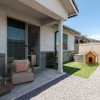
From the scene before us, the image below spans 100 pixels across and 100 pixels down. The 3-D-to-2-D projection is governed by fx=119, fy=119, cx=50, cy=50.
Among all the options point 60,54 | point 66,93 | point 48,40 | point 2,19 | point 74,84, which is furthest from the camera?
point 48,40

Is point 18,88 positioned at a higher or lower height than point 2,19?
lower

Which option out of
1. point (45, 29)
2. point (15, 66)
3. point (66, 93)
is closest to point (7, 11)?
point (15, 66)

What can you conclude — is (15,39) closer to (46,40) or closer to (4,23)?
(4,23)

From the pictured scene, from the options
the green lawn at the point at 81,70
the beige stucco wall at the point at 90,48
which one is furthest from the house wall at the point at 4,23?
the beige stucco wall at the point at 90,48

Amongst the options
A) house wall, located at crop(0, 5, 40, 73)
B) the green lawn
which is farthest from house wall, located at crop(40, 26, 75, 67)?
house wall, located at crop(0, 5, 40, 73)

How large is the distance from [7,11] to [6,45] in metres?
1.70

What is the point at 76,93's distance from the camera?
13.9 feet

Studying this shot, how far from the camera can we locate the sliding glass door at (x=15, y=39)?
6.31m

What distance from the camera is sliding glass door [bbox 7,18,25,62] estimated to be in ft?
20.7

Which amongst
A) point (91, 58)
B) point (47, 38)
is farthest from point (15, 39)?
point (91, 58)

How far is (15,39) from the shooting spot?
6.69 m

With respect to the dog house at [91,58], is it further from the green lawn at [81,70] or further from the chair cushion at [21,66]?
the chair cushion at [21,66]

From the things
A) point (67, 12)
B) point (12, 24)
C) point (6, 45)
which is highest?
point (67, 12)

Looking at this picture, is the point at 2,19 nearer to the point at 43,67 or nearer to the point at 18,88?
the point at 18,88
